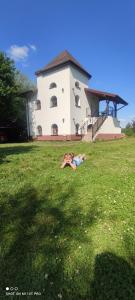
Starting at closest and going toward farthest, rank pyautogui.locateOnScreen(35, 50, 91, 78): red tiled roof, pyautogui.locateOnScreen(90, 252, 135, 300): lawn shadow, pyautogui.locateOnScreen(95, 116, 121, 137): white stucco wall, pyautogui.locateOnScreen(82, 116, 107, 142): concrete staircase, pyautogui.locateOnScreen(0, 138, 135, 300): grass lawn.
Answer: pyautogui.locateOnScreen(90, 252, 135, 300): lawn shadow < pyautogui.locateOnScreen(0, 138, 135, 300): grass lawn < pyautogui.locateOnScreen(82, 116, 107, 142): concrete staircase < pyautogui.locateOnScreen(35, 50, 91, 78): red tiled roof < pyautogui.locateOnScreen(95, 116, 121, 137): white stucco wall

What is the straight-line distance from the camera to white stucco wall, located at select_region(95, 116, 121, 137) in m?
25.8

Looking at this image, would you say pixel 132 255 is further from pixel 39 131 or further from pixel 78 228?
pixel 39 131

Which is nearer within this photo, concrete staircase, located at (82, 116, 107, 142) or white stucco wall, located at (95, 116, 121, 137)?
concrete staircase, located at (82, 116, 107, 142)

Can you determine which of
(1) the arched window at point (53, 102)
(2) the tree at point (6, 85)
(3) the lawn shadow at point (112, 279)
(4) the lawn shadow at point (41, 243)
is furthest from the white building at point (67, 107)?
(3) the lawn shadow at point (112, 279)

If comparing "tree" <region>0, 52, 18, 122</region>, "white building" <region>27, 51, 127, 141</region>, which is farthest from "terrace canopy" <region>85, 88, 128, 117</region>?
"tree" <region>0, 52, 18, 122</region>

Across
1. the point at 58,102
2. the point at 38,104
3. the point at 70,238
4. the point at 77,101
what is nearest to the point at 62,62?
the point at 58,102

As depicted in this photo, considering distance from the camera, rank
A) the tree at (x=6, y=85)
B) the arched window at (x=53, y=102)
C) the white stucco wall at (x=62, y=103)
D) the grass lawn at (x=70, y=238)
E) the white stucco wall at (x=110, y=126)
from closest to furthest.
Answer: the grass lawn at (x=70, y=238) < the tree at (x=6, y=85) < the white stucco wall at (x=62, y=103) < the arched window at (x=53, y=102) < the white stucco wall at (x=110, y=126)

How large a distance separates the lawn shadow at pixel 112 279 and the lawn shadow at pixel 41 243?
0.14m

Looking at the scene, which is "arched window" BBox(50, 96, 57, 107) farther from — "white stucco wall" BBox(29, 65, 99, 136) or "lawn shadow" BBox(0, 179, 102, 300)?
"lawn shadow" BBox(0, 179, 102, 300)

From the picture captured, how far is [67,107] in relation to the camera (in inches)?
931

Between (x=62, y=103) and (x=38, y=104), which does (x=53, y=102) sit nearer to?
(x=62, y=103)

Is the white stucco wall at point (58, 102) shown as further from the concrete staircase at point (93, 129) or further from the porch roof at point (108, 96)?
the porch roof at point (108, 96)

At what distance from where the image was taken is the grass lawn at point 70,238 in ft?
7.64

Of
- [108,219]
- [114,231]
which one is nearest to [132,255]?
[114,231]
